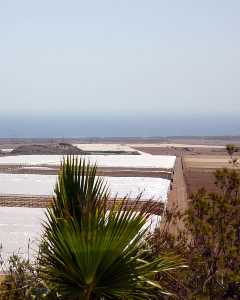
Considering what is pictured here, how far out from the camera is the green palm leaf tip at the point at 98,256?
9.04 feet

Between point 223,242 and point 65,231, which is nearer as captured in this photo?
point 65,231

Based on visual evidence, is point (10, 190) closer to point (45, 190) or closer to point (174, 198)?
point (45, 190)

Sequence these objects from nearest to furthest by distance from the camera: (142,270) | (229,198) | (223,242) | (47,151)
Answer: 1. (142,270)
2. (223,242)
3. (229,198)
4. (47,151)

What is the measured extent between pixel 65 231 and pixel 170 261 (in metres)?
0.64

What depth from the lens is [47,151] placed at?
4978 centimetres

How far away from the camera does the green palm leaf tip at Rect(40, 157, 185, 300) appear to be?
2756mm

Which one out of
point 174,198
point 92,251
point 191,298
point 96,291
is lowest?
point 174,198

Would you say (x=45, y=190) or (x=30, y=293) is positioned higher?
(x=30, y=293)

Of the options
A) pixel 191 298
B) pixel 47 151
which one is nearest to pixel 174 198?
pixel 191 298

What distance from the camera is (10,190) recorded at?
22.5 meters

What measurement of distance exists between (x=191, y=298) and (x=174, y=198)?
709 inches

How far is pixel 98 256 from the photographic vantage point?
2.73m

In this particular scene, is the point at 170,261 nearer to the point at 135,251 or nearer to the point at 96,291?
the point at 135,251

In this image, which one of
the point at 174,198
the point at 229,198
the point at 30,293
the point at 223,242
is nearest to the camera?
the point at 30,293
